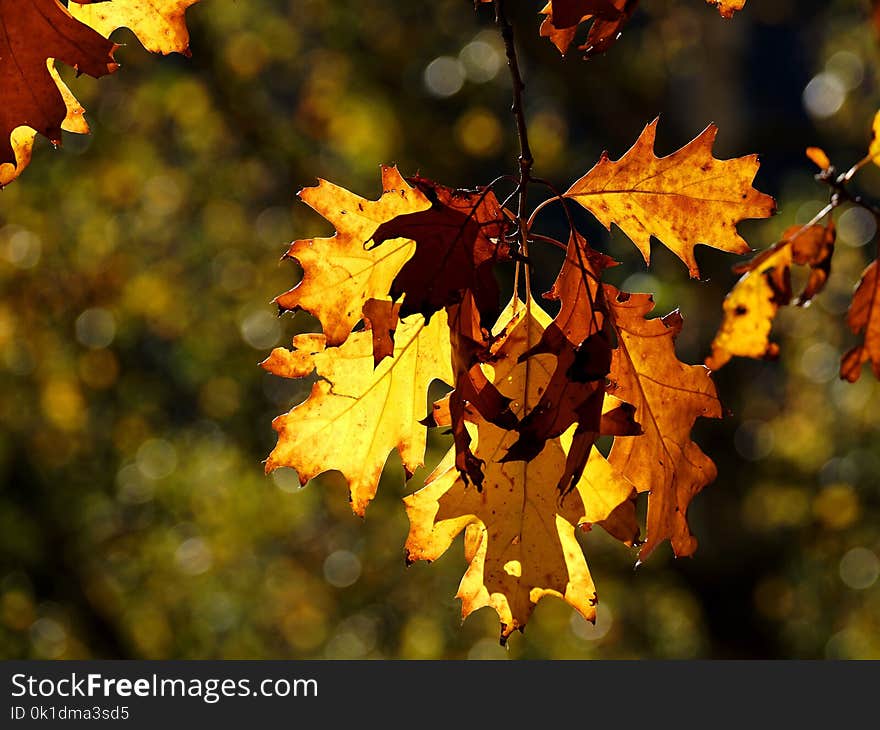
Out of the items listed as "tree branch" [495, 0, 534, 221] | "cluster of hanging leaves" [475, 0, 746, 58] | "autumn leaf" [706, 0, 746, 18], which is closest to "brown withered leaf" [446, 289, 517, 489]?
"tree branch" [495, 0, 534, 221]

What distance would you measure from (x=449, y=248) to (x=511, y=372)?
169 mm

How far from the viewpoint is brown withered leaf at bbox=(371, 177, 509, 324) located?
0.89m

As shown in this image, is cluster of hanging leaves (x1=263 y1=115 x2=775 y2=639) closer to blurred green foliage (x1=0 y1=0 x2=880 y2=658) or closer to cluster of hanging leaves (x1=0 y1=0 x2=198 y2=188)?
cluster of hanging leaves (x1=0 y1=0 x2=198 y2=188)

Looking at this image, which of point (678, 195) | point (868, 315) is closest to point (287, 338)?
point (678, 195)

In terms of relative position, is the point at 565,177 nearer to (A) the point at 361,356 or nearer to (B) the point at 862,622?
(B) the point at 862,622

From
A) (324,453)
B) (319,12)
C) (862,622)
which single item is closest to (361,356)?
(324,453)

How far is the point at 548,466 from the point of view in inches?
40.3

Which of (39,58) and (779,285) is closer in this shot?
(779,285)

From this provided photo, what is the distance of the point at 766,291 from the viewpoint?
67 centimetres

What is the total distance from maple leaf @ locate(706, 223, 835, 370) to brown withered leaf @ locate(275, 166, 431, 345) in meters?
0.38

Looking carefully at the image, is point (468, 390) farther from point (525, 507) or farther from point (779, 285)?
point (779, 285)

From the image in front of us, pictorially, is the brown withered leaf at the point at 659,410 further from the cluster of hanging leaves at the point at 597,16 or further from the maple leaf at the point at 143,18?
the maple leaf at the point at 143,18

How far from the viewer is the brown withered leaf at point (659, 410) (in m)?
1.00

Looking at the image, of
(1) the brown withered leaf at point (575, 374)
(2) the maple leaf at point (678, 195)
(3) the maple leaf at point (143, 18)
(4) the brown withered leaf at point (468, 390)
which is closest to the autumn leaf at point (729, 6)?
(2) the maple leaf at point (678, 195)
